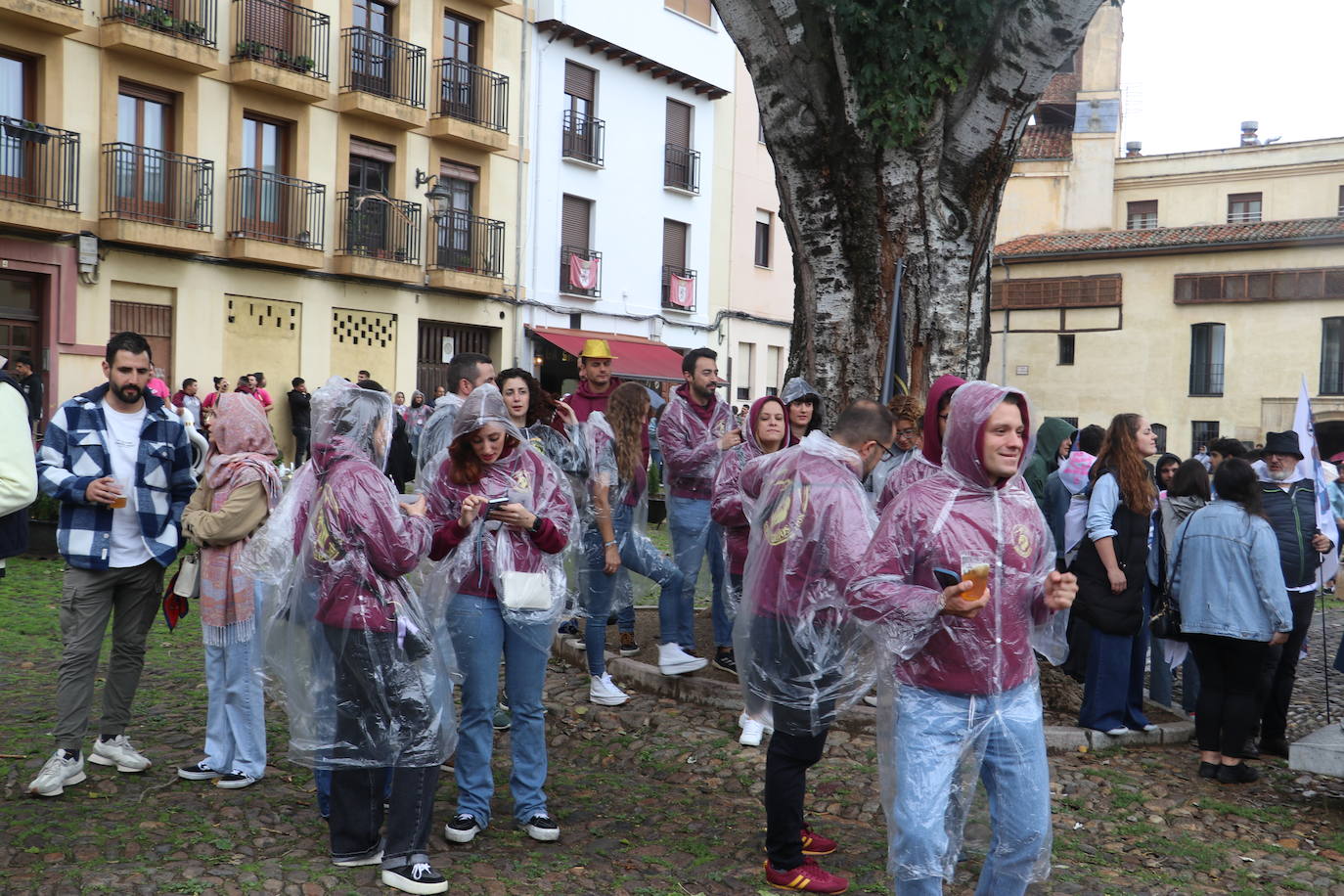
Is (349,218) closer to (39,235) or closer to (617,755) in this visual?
(39,235)

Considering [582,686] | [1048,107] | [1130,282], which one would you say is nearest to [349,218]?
[582,686]

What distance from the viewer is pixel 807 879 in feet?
13.8

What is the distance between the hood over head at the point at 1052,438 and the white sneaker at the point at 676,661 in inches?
128

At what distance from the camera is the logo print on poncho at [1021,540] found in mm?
3477

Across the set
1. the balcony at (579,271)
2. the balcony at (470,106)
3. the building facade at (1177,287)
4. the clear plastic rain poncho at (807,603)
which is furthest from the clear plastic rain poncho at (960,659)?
the building facade at (1177,287)

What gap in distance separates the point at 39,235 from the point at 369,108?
20.7 feet

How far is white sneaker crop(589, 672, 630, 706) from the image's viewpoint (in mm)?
6512

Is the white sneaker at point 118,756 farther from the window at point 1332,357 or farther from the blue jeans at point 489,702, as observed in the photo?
the window at point 1332,357

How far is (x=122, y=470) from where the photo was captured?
16.4 ft

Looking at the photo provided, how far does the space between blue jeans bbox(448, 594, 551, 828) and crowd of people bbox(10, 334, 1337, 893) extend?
0.01m

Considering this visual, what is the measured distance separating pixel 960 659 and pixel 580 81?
2469cm

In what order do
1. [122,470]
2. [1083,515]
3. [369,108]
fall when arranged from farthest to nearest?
[369,108] < [1083,515] < [122,470]

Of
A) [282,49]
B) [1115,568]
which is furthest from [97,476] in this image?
[282,49]

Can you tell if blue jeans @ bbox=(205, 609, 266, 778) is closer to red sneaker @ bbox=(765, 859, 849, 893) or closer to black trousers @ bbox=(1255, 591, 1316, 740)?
red sneaker @ bbox=(765, 859, 849, 893)
